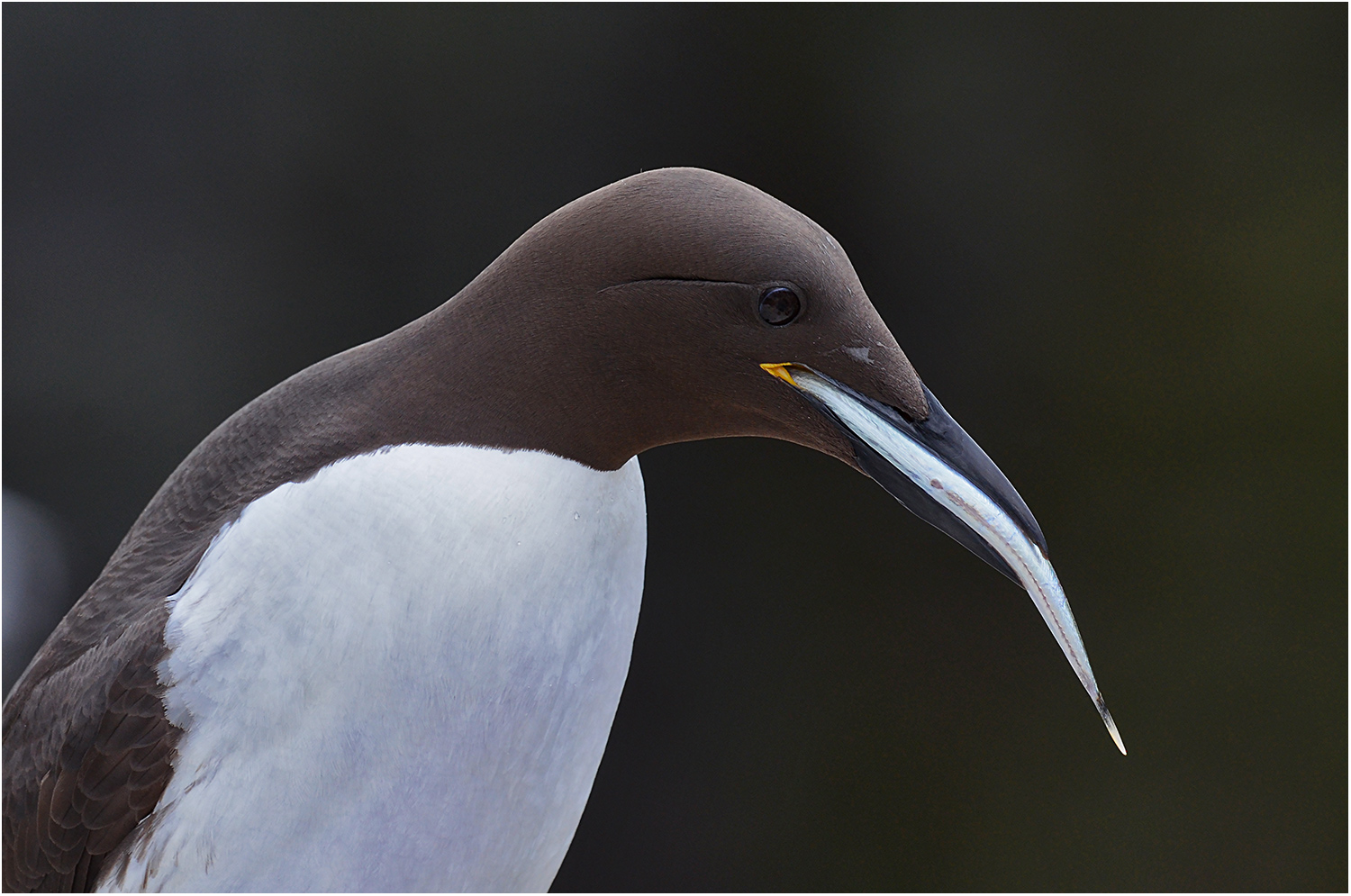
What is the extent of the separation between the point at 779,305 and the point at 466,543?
0.28 metres

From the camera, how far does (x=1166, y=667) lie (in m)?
2.84

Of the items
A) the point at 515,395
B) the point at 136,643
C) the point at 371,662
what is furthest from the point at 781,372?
the point at 136,643

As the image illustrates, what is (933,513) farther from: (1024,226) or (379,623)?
(1024,226)

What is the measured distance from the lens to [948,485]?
85 cm

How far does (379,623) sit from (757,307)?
0.35 m

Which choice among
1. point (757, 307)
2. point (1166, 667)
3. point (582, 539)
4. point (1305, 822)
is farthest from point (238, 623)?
point (1305, 822)

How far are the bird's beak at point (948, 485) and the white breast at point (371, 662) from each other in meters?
0.20

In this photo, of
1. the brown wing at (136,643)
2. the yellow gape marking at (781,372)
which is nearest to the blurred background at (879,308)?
the brown wing at (136,643)

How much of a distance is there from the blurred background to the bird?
167 cm

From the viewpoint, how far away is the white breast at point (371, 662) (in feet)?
2.94

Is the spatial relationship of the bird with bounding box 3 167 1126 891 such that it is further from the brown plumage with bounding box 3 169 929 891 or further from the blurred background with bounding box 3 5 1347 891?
the blurred background with bounding box 3 5 1347 891

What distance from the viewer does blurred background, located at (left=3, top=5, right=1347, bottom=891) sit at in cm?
257

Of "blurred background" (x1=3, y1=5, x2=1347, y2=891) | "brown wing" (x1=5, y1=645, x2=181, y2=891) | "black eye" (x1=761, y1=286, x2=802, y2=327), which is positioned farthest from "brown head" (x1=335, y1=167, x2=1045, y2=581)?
"blurred background" (x1=3, y1=5, x2=1347, y2=891)

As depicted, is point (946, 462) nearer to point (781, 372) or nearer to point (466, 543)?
point (781, 372)
